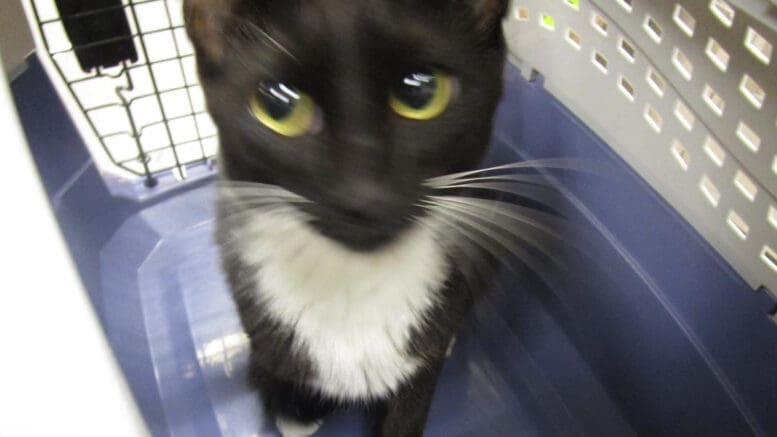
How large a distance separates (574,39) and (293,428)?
2.16 ft

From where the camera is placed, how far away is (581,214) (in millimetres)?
1035

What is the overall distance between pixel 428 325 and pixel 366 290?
80 millimetres

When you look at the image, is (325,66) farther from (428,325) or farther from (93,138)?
(93,138)

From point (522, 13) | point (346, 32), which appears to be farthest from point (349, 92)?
point (522, 13)

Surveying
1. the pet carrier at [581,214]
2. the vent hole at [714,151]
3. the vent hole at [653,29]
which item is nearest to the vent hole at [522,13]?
the pet carrier at [581,214]

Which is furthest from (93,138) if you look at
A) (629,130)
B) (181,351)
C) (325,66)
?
(629,130)

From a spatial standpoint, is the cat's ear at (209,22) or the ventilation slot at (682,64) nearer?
the cat's ear at (209,22)

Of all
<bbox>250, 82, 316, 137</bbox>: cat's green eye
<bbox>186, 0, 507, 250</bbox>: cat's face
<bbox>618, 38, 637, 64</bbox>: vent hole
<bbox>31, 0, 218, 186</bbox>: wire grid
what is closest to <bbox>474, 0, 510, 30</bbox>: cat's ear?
<bbox>186, 0, 507, 250</bbox>: cat's face

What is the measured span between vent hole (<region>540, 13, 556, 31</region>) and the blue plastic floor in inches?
3.9

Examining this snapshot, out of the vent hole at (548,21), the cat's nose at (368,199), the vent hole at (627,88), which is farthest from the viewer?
the vent hole at (548,21)

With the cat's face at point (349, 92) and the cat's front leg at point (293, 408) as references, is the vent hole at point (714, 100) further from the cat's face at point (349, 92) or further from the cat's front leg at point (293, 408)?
the cat's front leg at point (293, 408)

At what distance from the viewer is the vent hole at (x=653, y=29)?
31.7 inches

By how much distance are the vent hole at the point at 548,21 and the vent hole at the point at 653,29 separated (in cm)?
20

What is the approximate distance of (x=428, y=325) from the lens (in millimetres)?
759
